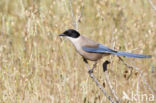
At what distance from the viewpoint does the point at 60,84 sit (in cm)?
397

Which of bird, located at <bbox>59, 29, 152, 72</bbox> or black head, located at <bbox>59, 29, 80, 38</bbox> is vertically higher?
black head, located at <bbox>59, 29, 80, 38</bbox>

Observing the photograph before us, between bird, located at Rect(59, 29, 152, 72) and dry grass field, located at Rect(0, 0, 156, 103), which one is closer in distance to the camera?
dry grass field, located at Rect(0, 0, 156, 103)

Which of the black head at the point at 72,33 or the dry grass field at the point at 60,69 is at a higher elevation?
the black head at the point at 72,33

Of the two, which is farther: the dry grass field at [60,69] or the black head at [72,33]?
the black head at [72,33]

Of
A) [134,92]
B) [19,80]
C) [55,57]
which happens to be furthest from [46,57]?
[134,92]

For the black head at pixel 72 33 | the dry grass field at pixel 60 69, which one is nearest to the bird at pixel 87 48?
the black head at pixel 72 33

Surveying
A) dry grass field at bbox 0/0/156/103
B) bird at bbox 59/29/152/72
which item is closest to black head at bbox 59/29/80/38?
bird at bbox 59/29/152/72

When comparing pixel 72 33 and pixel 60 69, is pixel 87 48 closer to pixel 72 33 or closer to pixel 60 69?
pixel 72 33

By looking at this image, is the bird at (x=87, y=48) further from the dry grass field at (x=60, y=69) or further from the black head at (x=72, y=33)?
the dry grass field at (x=60, y=69)

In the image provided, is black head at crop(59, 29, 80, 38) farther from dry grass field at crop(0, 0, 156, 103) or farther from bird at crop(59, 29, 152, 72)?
dry grass field at crop(0, 0, 156, 103)

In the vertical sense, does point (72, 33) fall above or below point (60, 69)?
above

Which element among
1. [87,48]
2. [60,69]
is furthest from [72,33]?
[60,69]

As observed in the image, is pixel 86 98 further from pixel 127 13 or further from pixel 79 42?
pixel 127 13

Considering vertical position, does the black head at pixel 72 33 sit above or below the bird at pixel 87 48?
above
